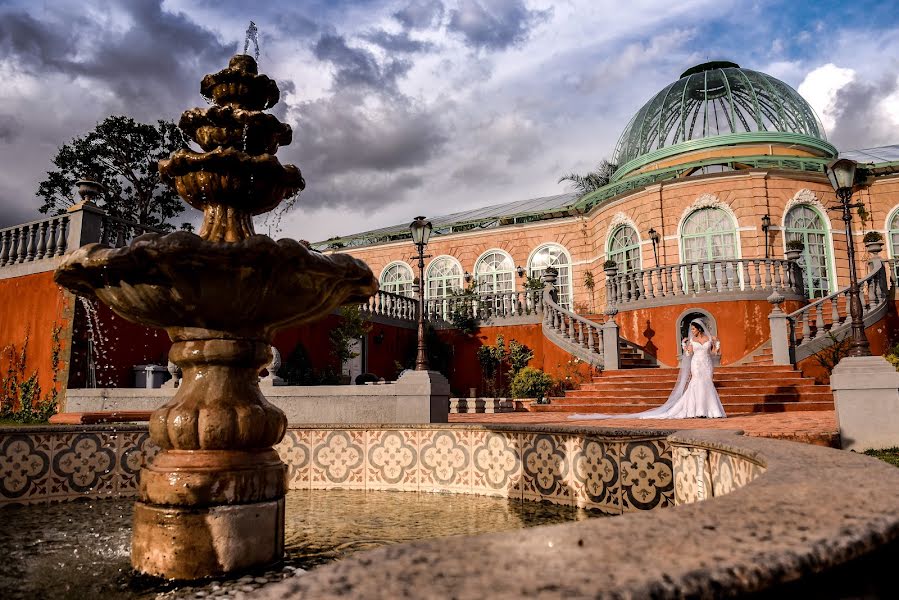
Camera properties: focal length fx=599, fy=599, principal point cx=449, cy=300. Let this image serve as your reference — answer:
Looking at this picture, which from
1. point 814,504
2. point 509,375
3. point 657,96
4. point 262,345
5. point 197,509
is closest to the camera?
point 814,504

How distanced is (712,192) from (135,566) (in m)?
22.1

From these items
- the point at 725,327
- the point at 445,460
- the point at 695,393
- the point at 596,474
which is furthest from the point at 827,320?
the point at 445,460

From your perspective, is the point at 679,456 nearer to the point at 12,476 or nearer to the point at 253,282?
the point at 253,282

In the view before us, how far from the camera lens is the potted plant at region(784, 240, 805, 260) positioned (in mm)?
18688

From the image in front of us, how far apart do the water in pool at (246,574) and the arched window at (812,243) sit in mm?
20000

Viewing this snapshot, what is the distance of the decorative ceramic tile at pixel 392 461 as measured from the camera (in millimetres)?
6098

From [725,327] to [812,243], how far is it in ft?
22.8

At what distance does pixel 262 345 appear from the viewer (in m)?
3.90

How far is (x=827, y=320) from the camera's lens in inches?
656

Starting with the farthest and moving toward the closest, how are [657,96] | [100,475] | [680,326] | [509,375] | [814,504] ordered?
[657,96], [509,375], [680,326], [100,475], [814,504]

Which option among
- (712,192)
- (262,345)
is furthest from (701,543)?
(712,192)

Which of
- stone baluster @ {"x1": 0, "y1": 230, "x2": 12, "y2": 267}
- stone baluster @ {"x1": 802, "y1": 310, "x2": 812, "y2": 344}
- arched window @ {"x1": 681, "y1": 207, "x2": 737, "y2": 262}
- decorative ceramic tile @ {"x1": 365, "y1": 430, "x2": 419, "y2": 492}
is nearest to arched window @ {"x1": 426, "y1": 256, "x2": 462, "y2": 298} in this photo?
arched window @ {"x1": 681, "y1": 207, "x2": 737, "y2": 262}

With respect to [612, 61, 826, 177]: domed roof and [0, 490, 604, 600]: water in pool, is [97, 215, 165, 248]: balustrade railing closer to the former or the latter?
[0, 490, 604, 600]: water in pool

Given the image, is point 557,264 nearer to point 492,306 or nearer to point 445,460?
point 492,306
